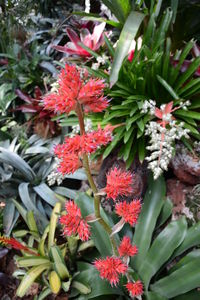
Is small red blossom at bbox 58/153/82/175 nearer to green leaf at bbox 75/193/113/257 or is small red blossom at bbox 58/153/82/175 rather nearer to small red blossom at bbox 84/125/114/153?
small red blossom at bbox 84/125/114/153

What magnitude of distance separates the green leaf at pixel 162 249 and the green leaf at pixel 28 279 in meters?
0.44

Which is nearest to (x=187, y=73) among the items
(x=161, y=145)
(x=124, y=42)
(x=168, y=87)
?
(x=168, y=87)

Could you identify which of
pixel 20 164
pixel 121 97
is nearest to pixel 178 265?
pixel 121 97

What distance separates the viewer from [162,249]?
121 cm

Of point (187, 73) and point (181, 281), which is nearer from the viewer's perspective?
point (181, 281)

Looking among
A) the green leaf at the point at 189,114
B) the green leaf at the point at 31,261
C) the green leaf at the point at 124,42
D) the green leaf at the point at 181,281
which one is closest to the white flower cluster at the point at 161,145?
the green leaf at the point at 189,114

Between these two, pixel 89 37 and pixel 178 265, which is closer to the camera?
pixel 178 265

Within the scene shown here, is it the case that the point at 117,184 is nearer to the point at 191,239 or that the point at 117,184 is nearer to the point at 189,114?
the point at 191,239

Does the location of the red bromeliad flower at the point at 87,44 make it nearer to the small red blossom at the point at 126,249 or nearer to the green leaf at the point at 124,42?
the green leaf at the point at 124,42

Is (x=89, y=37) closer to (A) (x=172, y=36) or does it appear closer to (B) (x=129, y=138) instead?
(A) (x=172, y=36)

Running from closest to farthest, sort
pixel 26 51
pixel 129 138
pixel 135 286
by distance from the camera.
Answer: pixel 135 286 → pixel 129 138 → pixel 26 51

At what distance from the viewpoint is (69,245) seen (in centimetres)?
142

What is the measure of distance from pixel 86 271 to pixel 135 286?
1.14 ft

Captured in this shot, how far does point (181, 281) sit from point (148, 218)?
301 millimetres
